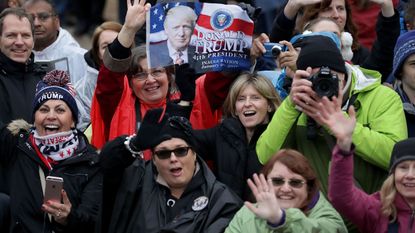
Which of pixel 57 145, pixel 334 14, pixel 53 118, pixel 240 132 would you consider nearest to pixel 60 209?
pixel 57 145

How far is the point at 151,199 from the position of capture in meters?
8.73

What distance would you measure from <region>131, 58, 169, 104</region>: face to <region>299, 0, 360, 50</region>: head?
3.64 feet

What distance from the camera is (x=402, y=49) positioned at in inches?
351

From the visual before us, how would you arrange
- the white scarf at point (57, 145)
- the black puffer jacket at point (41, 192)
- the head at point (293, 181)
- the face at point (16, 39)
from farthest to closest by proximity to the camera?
the face at point (16, 39) → the white scarf at point (57, 145) → the black puffer jacket at point (41, 192) → the head at point (293, 181)

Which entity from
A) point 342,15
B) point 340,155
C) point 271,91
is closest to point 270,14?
point 342,15

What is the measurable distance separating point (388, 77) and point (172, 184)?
213cm

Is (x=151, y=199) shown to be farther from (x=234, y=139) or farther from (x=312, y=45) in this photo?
(x=312, y=45)

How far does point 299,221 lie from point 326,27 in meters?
1.90

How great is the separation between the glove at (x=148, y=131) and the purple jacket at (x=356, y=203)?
4.15 feet

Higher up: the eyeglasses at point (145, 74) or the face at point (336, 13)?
the face at point (336, 13)

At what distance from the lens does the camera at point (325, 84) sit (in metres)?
8.01

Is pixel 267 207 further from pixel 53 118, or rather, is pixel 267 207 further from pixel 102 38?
pixel 102 38

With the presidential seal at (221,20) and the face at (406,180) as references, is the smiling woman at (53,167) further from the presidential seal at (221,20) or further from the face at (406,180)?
the face at (406,180)

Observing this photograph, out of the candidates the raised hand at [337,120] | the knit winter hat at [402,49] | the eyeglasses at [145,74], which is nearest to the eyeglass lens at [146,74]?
the eyeglasses at [145,74]
